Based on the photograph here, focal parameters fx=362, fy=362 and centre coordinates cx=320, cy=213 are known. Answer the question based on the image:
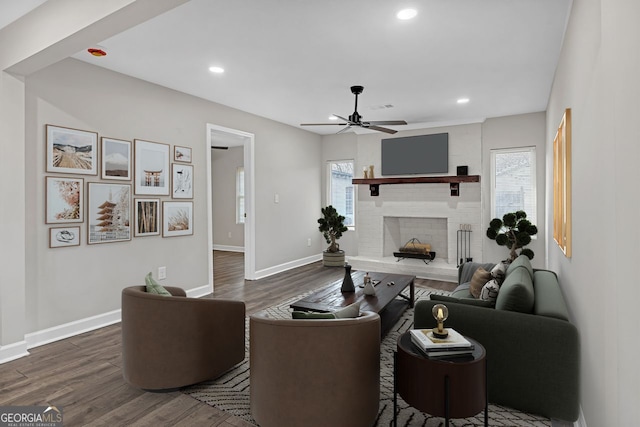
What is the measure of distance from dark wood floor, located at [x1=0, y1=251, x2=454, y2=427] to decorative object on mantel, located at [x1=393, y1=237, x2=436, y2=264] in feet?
14.6

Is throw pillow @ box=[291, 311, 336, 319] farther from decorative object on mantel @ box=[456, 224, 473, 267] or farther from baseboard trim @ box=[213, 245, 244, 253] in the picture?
baseboard trim @ box=[213, 245, 244, 253]

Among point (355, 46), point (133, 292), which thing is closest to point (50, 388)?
point (133, 292)

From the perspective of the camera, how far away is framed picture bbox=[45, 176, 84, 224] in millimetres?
3273

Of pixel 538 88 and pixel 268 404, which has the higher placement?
pixel 538 88

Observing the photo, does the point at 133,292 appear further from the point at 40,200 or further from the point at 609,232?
the point at 609,232

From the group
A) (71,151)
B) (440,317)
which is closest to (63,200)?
(71,151)

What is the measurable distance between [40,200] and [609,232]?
13.3 feet

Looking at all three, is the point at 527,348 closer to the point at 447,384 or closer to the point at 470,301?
the point at 470,301

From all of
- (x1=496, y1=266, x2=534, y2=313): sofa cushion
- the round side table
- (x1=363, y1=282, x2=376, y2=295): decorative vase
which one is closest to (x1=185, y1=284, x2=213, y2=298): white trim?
(x1=363, y1=282, x2=376, y2=295): decorative vase

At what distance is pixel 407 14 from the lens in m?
2.62

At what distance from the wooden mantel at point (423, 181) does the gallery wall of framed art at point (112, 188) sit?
3282mm

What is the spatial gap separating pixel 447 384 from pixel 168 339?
65.5 inches

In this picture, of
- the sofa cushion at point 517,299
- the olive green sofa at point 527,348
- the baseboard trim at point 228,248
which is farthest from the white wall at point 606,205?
the baseboard trim at point 228,248

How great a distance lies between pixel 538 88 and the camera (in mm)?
4312
